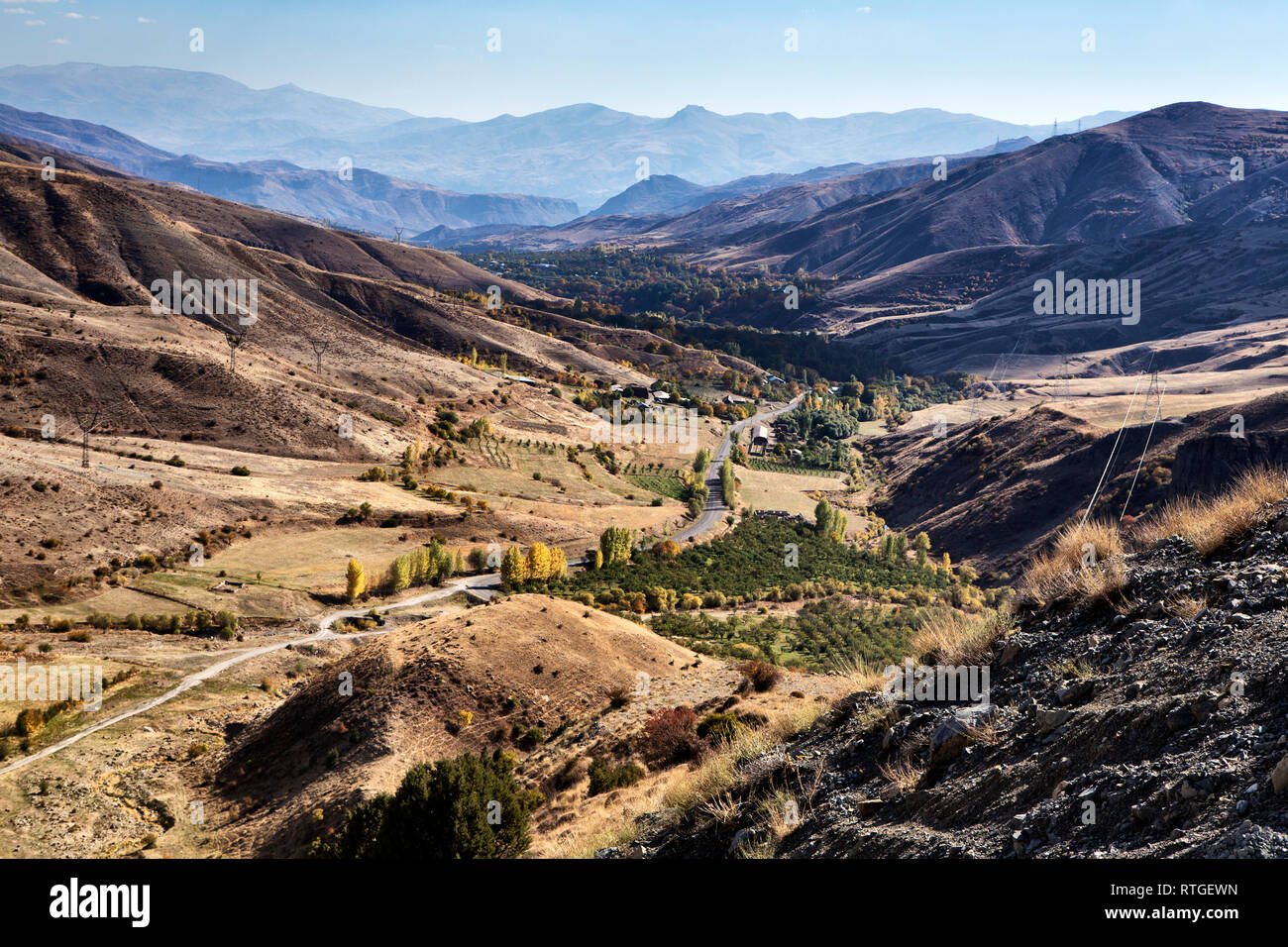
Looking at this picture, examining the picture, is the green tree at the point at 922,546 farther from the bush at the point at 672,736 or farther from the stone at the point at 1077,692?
the stone at the point at 1077,692

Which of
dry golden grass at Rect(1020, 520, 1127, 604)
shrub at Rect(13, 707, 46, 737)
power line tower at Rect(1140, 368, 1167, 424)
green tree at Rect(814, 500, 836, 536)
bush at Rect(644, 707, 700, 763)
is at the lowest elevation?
green tree at Rect(814, 500, 836, 536)

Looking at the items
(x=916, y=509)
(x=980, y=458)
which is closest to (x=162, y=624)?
(x=916, y=509)

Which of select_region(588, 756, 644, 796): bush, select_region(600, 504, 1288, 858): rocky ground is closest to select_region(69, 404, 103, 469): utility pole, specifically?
select_region(588, 756, 644, 796): bush

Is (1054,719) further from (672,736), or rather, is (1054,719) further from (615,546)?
(615,546)

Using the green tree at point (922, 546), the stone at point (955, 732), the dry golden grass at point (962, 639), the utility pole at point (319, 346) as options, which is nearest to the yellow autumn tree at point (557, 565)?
the green tree at point (922, 546)

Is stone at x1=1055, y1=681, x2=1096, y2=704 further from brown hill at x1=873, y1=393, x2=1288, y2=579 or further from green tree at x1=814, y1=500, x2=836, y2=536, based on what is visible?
green tree at x1=814, y1=500, x2=836, y2=536
